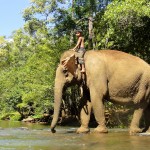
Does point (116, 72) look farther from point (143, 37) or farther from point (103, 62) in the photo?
point (143, 37)

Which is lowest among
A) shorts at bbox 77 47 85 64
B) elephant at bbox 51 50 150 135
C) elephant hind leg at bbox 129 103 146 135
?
elephant hind leg at bbox 129 103 146 135

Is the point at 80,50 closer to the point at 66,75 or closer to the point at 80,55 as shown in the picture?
the point at 80,55

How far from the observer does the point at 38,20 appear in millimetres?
51031

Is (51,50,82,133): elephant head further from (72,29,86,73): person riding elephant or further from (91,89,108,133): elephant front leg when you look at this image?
(91,89,108,133): elephant front leg

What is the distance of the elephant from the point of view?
13508 mm

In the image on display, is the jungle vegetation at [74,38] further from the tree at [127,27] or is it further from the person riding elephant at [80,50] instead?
the person riding elephant at [80,50]

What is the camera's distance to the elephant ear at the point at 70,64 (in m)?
13.8

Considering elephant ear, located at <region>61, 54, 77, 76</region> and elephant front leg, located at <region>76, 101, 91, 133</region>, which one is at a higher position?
elephant ear, located at <region>61, 54, 77, 76</region>

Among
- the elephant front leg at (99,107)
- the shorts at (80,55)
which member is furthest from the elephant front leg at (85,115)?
the shorts at (80,55)

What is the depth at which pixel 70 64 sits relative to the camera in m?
13.8

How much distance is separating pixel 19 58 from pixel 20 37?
15.8ft

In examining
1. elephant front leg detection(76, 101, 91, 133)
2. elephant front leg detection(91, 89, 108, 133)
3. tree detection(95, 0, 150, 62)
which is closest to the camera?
elephant front leg detection(91, 89, 108, 133)

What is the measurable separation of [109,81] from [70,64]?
4.82ft

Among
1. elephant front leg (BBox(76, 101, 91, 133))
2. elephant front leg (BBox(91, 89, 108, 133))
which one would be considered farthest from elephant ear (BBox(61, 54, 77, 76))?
elephant front leg (BBox(76, 101, 91, 133))
